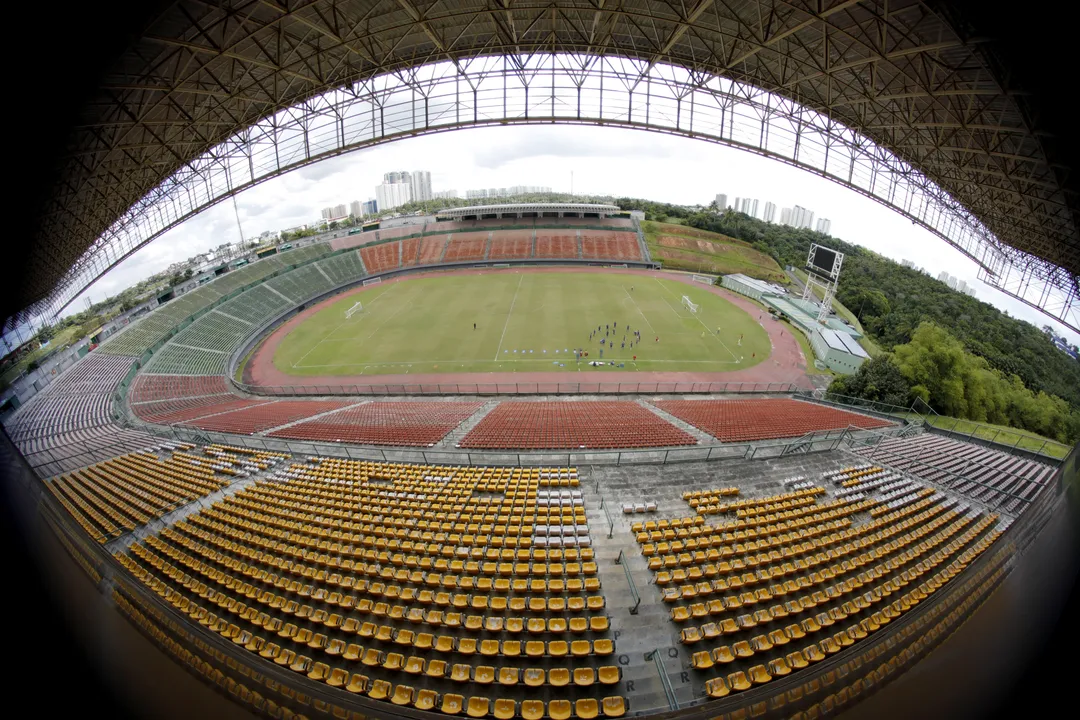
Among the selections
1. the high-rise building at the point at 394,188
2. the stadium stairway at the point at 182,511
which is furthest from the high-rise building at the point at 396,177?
the stadium stairway at the point at 182,511

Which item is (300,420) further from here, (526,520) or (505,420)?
(526,520)

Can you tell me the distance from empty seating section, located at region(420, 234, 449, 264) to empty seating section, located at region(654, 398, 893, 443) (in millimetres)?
44909

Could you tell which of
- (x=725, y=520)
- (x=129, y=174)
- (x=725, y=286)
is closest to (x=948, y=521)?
(x=725, y=520)

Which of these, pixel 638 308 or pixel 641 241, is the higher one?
pixel 641 241

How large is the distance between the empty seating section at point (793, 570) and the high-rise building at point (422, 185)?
154 meters

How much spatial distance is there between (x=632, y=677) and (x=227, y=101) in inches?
917

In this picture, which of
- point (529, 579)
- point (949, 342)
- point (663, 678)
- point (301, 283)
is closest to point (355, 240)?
point (301, 283)

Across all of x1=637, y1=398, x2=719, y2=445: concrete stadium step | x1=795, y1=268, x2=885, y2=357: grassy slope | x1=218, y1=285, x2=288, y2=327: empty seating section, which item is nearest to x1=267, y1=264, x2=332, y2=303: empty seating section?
x1=218, y1=285, x2=288, y2=327: empty seating section

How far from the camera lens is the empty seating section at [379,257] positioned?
183 feet

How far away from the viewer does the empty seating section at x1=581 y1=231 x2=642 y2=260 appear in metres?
58.6

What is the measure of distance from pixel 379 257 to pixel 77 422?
4180cm

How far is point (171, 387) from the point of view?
27531 mm

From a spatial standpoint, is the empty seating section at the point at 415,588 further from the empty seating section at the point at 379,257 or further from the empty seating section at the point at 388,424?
the empty seating section at the point at 379,257

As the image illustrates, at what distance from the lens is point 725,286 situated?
51000 millimetres
